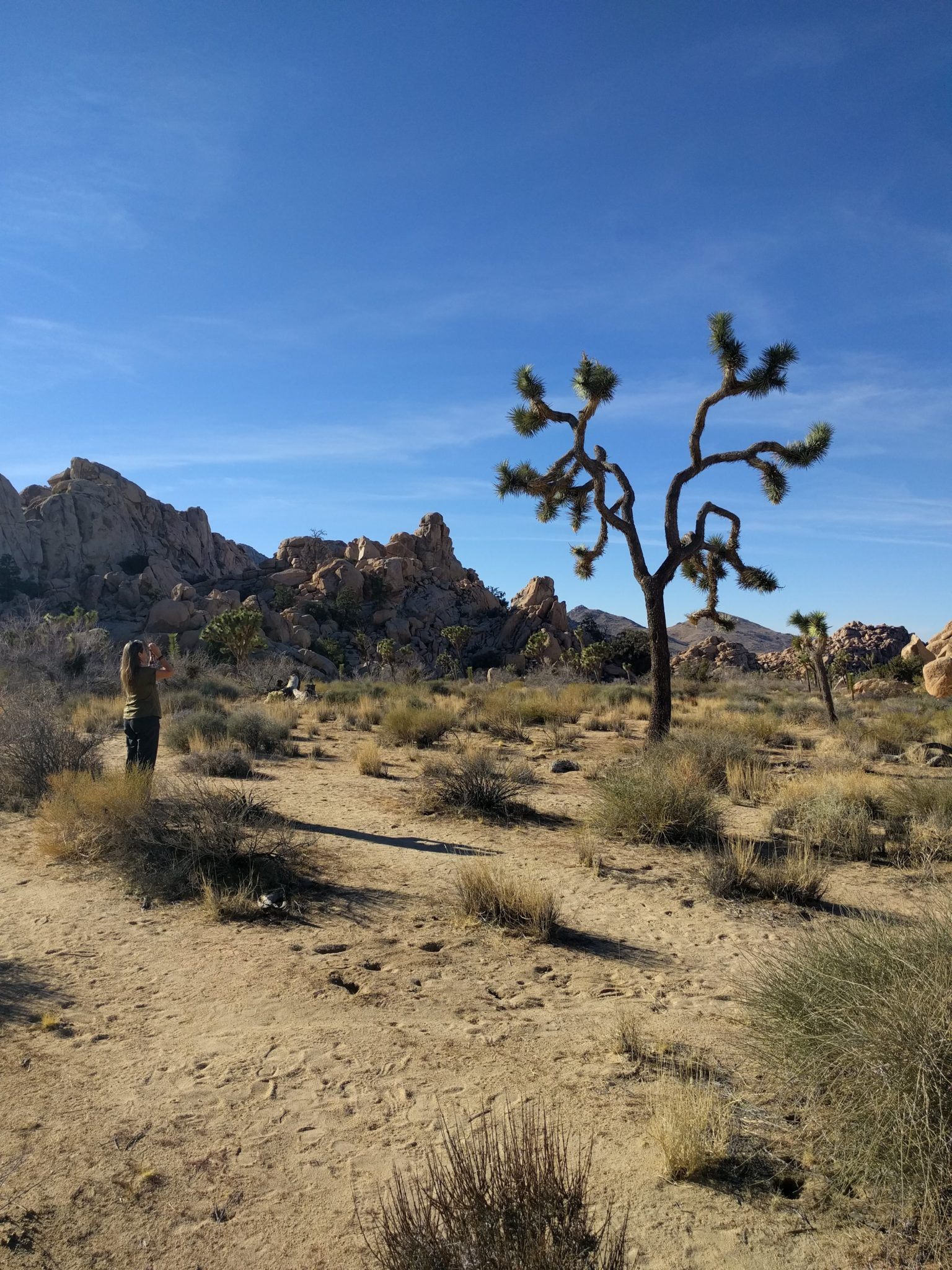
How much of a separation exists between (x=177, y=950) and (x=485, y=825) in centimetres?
444

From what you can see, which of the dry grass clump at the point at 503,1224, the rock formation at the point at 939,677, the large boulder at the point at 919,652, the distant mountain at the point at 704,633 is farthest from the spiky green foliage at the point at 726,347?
the distant mountain at the point at 704,633

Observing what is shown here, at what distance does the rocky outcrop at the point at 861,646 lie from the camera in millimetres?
65125

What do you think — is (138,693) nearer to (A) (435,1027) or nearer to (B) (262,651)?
(A) (435,1027)

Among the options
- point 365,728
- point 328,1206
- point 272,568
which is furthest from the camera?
point 272,568

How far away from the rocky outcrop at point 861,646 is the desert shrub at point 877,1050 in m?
60.2

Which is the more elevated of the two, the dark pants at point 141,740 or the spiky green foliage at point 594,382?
the spiky green foliage at point 594,382

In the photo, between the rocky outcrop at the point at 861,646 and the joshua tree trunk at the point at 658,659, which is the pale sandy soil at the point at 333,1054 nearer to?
the joshua tree trunk at the point at 658,659

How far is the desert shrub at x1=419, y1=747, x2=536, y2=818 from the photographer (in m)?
9.80

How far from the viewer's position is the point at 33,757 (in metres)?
9.57

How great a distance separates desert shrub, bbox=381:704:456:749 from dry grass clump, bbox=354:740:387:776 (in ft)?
7.95

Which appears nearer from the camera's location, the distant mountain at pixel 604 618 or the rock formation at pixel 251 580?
the rock formation at pixel 251 580

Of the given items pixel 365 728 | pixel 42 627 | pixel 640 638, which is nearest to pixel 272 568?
pixel 640 638

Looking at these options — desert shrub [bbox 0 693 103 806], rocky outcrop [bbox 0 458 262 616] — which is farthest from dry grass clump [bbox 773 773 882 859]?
rocky outcrop [bbox 0 458 262 616]

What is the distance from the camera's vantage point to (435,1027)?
441 centimetres
